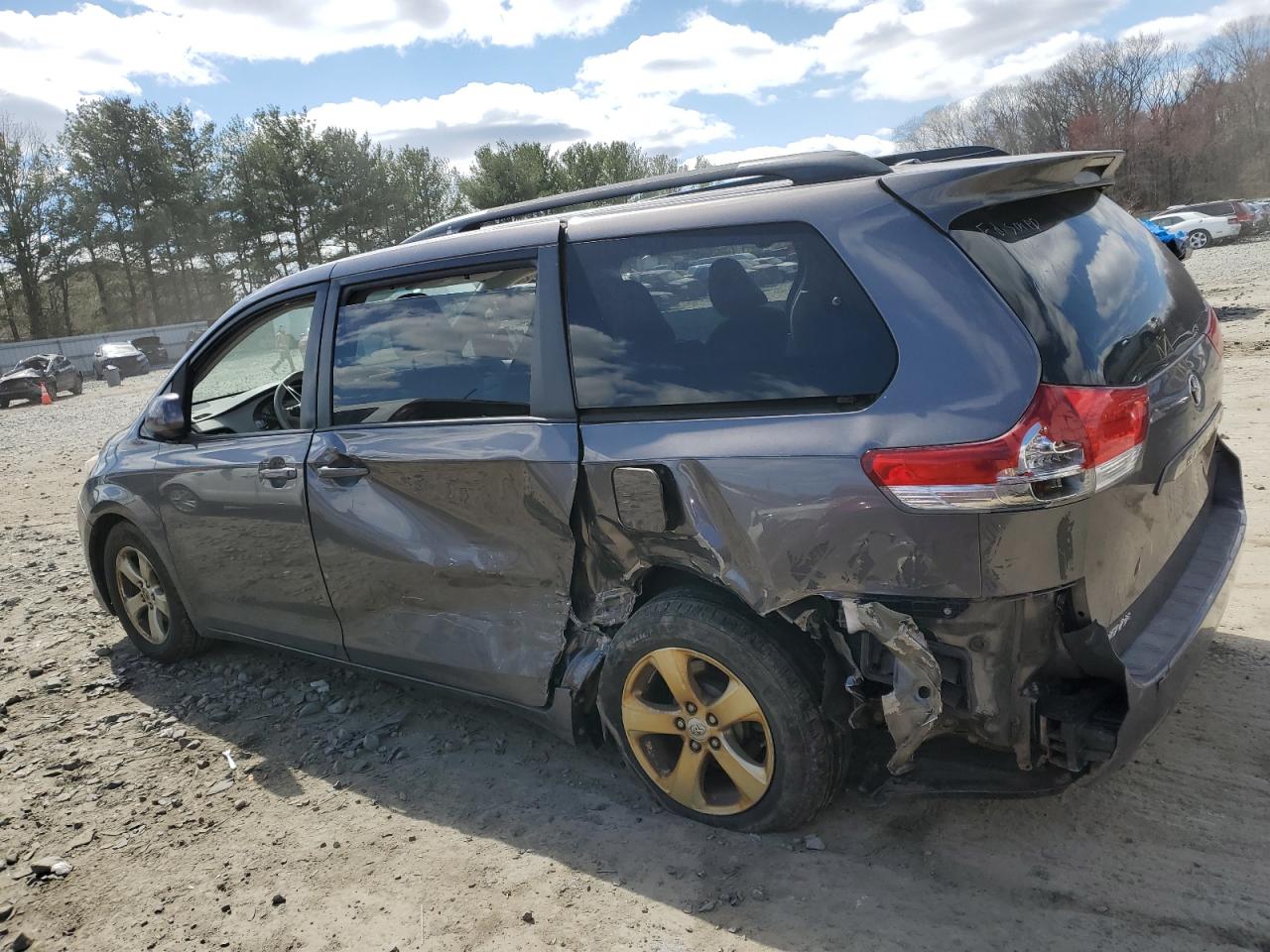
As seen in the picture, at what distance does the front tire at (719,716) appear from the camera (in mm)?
2652

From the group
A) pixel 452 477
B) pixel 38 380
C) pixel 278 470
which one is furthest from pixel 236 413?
pixel 38 380

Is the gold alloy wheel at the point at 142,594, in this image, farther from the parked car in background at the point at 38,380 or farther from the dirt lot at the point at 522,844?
the parked car in background at the point at 38,380

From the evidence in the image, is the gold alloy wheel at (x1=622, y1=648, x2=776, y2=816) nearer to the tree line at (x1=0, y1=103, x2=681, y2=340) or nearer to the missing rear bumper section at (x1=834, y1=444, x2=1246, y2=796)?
the missing rear bumper section at (x1=834, y1=444, x2=1246, y2=796)

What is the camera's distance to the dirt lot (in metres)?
2.49

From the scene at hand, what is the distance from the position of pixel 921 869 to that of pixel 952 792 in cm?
31

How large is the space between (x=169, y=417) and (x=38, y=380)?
91.3 feet

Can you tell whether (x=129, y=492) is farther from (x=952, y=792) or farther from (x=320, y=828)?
(x=952, y=792)

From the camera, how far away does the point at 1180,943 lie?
7.47 ft

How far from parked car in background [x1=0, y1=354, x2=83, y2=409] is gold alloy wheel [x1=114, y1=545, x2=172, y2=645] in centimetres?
2692

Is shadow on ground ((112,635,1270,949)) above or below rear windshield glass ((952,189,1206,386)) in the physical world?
below

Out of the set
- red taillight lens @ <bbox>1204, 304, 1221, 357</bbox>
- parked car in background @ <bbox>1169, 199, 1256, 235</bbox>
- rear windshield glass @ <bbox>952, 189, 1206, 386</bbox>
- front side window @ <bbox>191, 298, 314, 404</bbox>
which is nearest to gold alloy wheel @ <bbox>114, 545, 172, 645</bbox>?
front side window @ <bbox>191, 298, 314, 404</bbox>

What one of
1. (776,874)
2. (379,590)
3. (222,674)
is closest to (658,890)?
(776,874)

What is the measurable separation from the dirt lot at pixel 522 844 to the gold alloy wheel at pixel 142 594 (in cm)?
41

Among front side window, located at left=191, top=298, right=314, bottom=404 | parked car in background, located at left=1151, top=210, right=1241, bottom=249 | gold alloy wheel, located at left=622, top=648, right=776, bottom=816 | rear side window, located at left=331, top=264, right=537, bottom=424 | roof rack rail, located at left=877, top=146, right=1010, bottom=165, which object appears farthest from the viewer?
parked car in background, located at left=1151, top=210, right=1241, bottom=249
